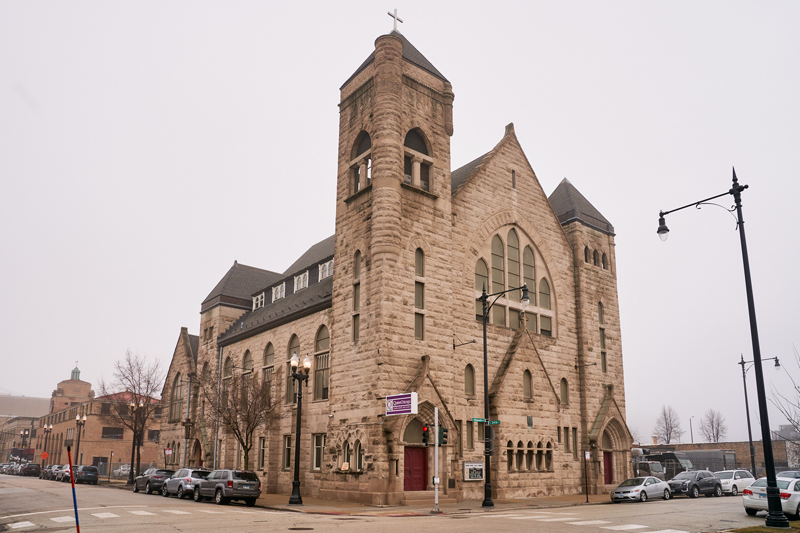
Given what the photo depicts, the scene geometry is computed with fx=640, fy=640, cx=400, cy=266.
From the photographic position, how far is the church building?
30609mm

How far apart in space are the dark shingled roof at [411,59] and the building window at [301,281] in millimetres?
14795

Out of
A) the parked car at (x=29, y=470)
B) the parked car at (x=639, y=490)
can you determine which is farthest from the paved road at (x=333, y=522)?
the parked car at (x=29, y=470)

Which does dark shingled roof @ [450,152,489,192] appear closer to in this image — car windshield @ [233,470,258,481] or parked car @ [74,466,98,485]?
car windshield @ [233,470,258,481]

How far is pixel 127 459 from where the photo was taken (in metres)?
97.1

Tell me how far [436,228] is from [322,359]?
10012mm

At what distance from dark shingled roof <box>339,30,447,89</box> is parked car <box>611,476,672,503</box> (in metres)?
24.2

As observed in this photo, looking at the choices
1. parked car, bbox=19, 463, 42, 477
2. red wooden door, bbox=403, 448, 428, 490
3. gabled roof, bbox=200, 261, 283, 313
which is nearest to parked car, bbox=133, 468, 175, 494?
red wooden door, bbox=403, 448, 428, 490

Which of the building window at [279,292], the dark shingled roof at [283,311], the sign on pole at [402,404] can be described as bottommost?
the sign on pole at [402,404]

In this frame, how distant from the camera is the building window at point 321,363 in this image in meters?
35.8

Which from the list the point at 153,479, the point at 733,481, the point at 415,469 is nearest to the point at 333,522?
the point at 415,469

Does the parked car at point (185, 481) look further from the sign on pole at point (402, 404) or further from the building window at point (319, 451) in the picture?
the sign on pole at point (402, 404)

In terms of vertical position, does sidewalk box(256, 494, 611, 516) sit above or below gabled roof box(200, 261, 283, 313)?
below

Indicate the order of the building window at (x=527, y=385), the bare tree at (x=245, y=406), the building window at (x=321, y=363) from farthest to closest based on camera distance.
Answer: the bare tree at (x=245, y=406)
the building window at (x=527, y=385)
the building window at (x=321, y=363)

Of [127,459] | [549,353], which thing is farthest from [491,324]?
[127,459]
